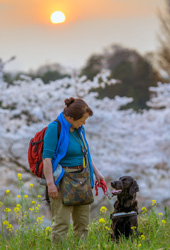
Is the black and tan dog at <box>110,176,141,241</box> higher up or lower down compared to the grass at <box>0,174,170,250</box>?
higher up

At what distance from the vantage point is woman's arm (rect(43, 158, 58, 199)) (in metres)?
3.46

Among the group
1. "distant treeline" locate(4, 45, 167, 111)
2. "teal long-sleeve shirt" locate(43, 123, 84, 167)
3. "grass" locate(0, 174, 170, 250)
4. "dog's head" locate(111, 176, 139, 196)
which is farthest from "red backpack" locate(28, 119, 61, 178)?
"distant treeline" locate(4, 45, 167, 111)

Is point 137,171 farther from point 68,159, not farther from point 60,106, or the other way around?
point 68,159

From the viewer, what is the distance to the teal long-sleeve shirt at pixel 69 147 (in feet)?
11.6

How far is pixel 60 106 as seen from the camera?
1011 cm

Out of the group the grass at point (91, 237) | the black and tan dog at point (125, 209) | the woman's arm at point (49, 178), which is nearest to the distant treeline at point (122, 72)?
the grass at point (91, 237)

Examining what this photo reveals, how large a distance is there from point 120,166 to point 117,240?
6.40 metres

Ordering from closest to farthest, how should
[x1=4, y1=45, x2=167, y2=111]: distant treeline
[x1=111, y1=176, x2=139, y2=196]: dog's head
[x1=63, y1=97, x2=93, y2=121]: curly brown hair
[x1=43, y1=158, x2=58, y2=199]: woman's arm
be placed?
[x1=43, y1=158, x2=58, y2=199]: woman's arm
[x1=63, y1=97, x2=93, y2=121]: curly brown hair
[x1=111, y1=176, x2=139, y2=196]: dog's head
[x1=4, y1=45, x2=167, y2=111]: distant treeline

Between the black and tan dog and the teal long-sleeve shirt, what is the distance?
45 centimetres

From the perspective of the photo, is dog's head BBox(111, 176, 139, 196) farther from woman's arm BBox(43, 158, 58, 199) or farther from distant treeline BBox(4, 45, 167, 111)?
distant treeline BBox(4, 45, 167, 111)

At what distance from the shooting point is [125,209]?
380 cm

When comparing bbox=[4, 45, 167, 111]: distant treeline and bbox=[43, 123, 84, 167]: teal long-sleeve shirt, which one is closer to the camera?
bbox=[43, 123, 84, 167]: teal long-sleeve shirt

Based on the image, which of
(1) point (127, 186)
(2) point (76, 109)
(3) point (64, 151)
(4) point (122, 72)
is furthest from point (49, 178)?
(4) point (122, 72)

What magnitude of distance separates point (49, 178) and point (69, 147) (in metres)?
0.35
